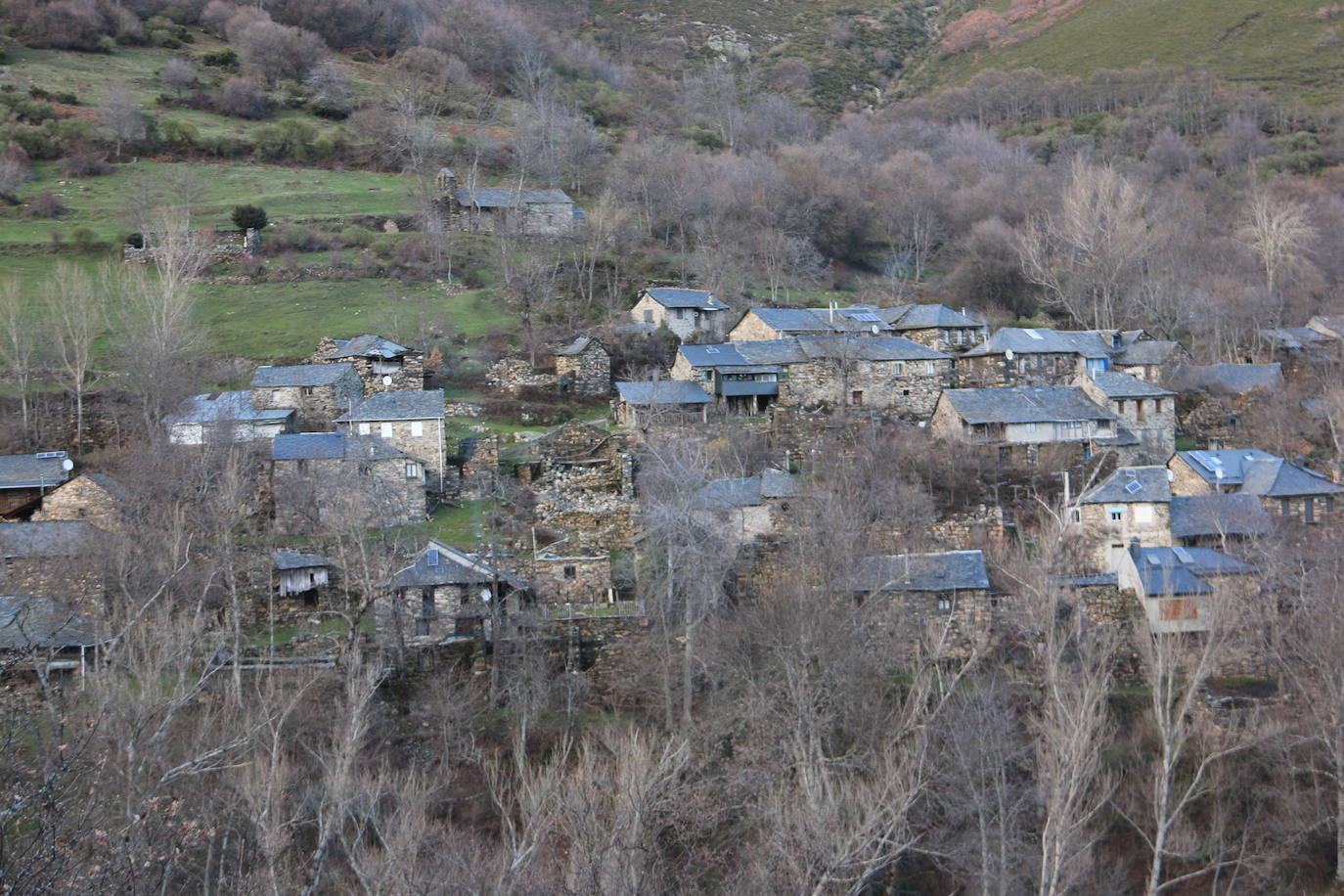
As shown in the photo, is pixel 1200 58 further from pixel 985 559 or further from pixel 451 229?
pixel 985 559

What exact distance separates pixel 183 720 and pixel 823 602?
12.1m

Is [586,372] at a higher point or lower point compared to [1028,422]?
lower

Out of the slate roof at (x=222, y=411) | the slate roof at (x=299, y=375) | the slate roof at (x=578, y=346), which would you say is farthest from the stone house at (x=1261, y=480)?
the slate roof at (x=222, y=411)

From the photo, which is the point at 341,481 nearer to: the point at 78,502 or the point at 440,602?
the point at 78,502

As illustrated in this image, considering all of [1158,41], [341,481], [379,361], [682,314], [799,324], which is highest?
[1158,41]

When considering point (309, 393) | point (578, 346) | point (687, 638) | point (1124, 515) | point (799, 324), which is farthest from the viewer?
point (799, 324)

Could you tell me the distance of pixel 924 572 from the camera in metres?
23.6

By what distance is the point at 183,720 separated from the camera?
19.4 m

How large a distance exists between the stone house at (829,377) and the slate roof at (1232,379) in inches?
331

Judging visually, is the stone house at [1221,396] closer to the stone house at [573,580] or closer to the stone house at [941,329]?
the stone house at [941,329]

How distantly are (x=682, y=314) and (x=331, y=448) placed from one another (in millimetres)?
18649

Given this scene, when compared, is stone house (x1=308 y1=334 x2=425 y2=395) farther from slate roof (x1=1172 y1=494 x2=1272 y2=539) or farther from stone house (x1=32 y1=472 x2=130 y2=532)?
slate roof (x1=1172 y1=494 x2=1272 y2=539)

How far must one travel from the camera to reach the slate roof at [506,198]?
184 ft

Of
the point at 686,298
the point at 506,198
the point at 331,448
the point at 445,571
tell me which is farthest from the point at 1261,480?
the point at 506,198
